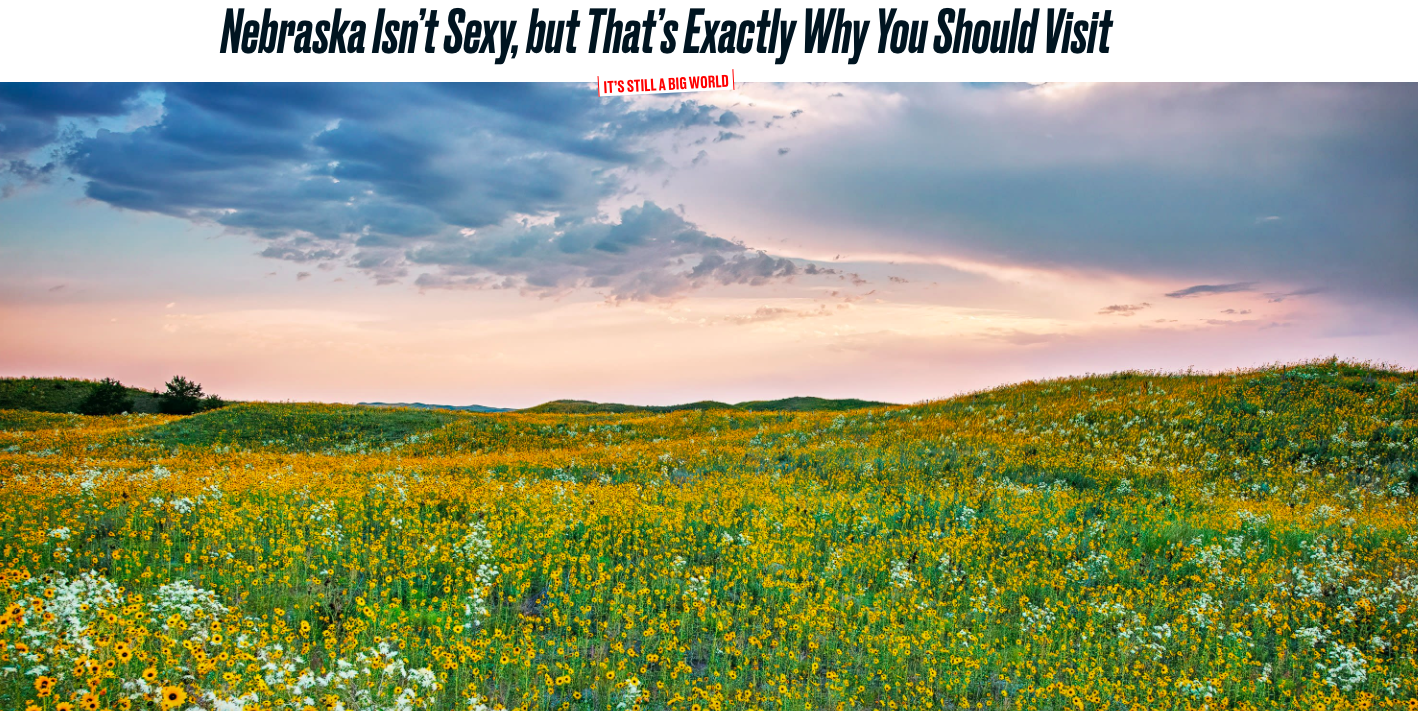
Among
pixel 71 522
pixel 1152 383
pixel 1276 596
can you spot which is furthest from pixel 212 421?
pixel 1152 383

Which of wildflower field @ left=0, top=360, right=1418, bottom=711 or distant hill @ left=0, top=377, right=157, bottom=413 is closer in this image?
wildflower field @ left=0, top=360, right=1418, bottom=711

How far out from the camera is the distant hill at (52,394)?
50.2 m

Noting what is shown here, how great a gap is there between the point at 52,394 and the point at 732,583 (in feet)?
206

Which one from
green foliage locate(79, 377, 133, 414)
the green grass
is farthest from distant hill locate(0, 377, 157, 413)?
the green grass

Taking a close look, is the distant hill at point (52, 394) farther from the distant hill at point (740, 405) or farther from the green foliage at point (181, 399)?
the distant hill at point (740, 405)

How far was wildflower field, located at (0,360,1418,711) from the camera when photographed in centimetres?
827

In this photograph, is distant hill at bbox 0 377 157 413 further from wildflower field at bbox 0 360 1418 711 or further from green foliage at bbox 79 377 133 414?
wildflower field at bbox 0 360 1418 711

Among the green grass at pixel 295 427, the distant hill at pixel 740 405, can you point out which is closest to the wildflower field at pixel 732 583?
the green grass at pixel 295 427

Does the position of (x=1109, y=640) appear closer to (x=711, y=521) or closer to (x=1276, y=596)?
(x=1276, y=596)

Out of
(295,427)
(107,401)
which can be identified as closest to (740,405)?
(295,427)

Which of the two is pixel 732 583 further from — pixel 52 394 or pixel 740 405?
pixel 52 394

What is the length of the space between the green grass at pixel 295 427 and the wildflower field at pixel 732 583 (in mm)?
9997

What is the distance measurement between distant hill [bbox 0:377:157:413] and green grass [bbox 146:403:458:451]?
871 inches

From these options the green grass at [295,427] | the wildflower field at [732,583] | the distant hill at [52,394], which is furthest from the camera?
the distant hill at [52,394]
